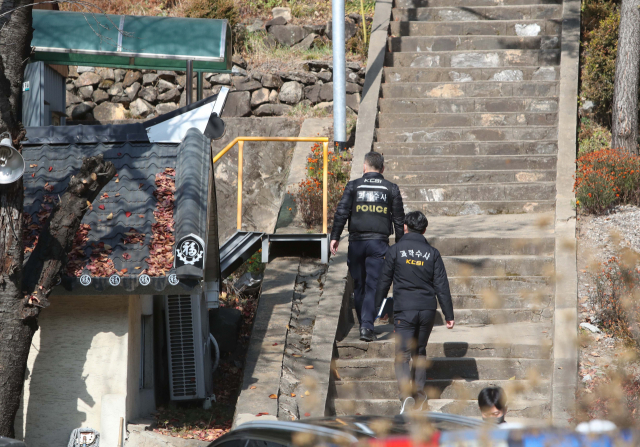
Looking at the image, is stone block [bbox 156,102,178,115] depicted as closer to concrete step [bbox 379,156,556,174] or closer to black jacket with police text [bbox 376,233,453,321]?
concrete step [bbox 379,156,556,174]

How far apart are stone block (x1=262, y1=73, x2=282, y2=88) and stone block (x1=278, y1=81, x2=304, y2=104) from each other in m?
0.16

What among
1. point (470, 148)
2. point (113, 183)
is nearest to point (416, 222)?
point (113, 183)

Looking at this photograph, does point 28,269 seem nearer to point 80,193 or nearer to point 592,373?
point 80,193

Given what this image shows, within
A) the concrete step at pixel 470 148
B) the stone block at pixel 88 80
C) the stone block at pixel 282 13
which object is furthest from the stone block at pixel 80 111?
the concrete step at pixel 470 148

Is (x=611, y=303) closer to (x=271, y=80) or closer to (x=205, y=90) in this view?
(x=271, y=80)

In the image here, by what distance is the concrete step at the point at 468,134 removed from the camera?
11.1 metres

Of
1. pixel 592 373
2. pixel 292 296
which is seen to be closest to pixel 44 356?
pixel 292 296

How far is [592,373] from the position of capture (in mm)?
6316

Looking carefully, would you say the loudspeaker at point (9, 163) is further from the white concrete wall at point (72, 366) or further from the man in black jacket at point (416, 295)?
the man in black jacket at point (416, 295)

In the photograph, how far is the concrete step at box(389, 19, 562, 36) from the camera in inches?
504

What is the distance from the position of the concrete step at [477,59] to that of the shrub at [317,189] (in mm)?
2653

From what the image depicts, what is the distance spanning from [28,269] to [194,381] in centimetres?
285

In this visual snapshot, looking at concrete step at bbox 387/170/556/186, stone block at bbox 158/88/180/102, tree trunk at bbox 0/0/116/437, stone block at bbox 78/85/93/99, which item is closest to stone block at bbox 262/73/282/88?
stone block at bbox 158/88/180/102

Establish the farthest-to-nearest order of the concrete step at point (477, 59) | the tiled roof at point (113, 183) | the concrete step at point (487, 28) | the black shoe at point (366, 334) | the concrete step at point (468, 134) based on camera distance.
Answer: the concrete step at point (487, 28) → the concrete step at point (477, 59) → the concrete step at point (468, 134) → the black shoe at point (366, 334) → the tiled roof at point (113, 183)
